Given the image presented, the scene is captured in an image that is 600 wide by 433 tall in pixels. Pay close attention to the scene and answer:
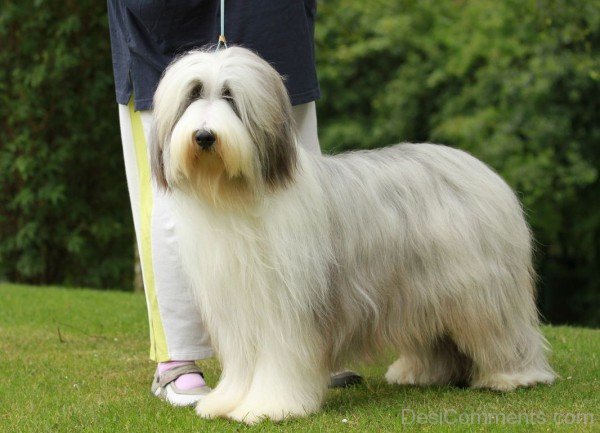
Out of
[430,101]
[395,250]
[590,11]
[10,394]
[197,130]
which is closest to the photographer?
[197,130]

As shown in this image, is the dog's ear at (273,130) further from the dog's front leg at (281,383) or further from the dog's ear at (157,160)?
the dog's front leg at (281,383)

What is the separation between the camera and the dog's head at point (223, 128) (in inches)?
137

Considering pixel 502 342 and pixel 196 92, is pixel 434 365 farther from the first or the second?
pixel 196 92

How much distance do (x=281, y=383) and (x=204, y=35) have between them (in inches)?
58.5

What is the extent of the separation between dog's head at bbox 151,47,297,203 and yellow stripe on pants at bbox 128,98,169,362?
2.13ft

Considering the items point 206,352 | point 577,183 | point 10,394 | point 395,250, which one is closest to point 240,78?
point 395,250

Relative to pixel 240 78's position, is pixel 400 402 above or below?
below

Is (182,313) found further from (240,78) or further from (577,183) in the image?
(577,183)

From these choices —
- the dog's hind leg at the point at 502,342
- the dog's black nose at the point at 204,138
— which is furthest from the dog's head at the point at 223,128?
the dog's hind leg at the point at 502,342

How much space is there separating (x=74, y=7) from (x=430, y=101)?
14.2 feet

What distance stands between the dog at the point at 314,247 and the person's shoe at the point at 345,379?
366mm

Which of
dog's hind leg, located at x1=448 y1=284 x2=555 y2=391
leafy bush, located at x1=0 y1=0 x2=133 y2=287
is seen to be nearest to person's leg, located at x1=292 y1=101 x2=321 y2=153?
dog's hind leg, located at x1=448 y1=284 x2=555 y2=391

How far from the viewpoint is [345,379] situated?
15.2 feet

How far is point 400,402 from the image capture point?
13.5 ft
